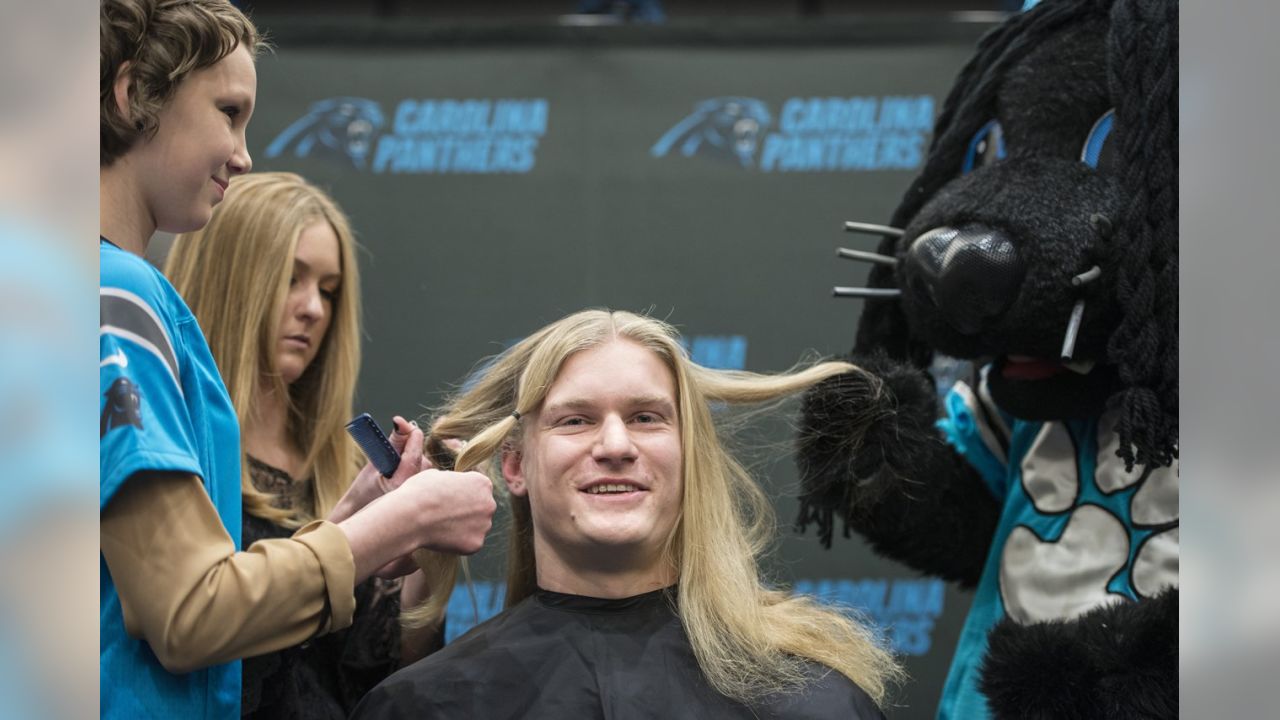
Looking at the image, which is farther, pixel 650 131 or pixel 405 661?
pixel 650 131

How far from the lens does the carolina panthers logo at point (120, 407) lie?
4.08 ft

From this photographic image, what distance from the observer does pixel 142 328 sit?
1314 millimetres

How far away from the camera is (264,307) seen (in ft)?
6.93

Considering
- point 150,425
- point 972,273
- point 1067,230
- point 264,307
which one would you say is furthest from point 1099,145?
point 150,425

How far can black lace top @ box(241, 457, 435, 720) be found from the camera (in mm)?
1979

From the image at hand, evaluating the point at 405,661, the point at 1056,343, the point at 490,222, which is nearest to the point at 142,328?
the point at 405,661

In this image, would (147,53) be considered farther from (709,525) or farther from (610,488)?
(709,525)

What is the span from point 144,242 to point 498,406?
2.16ft

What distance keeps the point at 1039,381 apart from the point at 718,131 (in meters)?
1.19

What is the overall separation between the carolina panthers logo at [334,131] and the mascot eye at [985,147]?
1.35 m

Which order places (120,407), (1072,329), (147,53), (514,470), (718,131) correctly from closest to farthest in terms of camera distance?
(120,407), (147,53), (1072,329), (514,470), (718,131)

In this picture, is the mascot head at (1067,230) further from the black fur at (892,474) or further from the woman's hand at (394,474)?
the woman's hand at (394,474)
